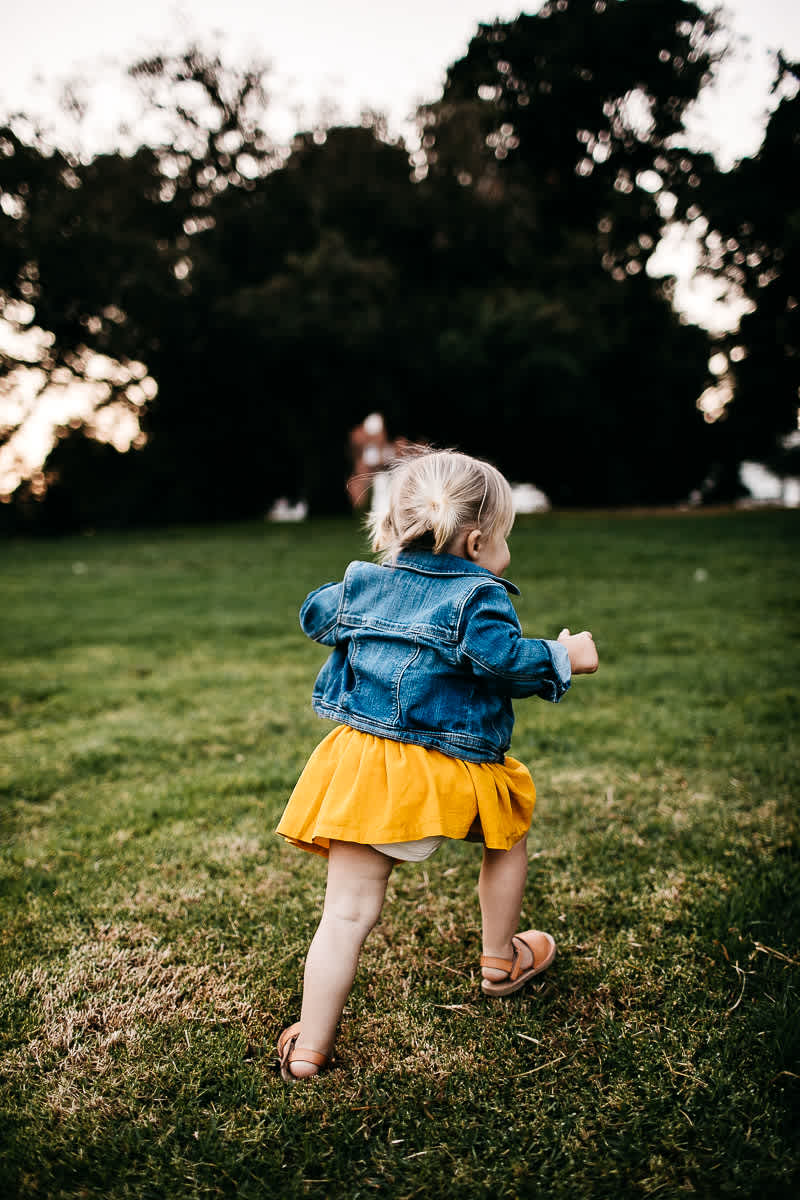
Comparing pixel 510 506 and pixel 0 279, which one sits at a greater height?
pixel 0 279

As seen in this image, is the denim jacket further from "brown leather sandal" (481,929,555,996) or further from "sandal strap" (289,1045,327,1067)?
"sandal strap" (289,1045,327,1067)

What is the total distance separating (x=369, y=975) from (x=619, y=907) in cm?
82

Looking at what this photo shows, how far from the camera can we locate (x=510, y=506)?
1.94 meters

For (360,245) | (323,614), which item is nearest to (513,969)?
(323,614)

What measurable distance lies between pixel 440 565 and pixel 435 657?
8.7 inches

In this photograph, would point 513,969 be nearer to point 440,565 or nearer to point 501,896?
point 501,896

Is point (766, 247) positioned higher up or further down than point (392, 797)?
higher up

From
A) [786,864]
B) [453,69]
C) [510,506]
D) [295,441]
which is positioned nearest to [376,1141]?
[510,506]

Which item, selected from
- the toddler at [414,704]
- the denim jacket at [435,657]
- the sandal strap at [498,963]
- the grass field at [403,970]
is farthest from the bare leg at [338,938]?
the sandal strap at [498,963]

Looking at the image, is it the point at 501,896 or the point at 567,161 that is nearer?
the point at 501,896

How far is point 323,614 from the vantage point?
197 centimetres

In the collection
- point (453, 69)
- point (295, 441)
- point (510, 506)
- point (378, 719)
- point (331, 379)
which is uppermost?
point (453, 69)

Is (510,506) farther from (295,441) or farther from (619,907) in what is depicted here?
(295,441)

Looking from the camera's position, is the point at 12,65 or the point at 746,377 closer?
the point at 746,377
